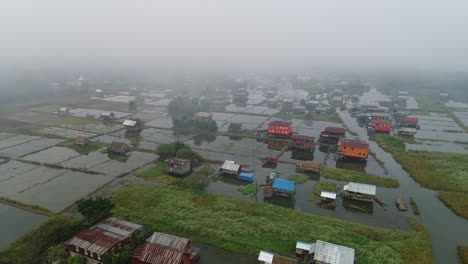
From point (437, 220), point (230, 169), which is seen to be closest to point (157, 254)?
point (230, 169)

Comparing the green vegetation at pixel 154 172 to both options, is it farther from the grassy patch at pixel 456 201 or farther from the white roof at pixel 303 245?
the grassy patch at pixel 456 201

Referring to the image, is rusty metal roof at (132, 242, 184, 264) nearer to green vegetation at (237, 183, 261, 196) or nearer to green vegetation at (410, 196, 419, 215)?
green vegetation at (237, 183, 261, 196)

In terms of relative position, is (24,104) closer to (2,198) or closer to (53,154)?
(53,154)

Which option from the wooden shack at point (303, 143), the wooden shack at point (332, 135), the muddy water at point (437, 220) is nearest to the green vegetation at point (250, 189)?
the wooden shack at point (303, 143)

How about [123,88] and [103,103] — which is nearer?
[103,103]

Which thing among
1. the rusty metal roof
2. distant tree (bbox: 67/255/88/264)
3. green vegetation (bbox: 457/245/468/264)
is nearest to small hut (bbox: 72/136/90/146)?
distant tree (bbox: 67/255/88/264)

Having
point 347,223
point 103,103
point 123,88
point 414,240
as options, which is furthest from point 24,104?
point 414,240


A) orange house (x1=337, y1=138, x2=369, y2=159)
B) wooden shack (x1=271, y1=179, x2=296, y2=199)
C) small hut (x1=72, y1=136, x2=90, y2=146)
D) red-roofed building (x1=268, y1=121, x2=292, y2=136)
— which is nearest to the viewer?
wooden shack (x1=271, y1=179, x2=296, y2=199)
